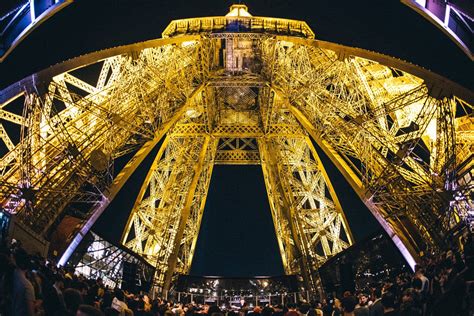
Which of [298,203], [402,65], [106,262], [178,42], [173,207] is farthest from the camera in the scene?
[298,203]

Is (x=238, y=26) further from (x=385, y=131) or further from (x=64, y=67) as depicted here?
(x=64, y=67)

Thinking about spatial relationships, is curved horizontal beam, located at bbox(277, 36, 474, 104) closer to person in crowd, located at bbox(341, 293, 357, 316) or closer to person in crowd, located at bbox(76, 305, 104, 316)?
person in crowd, located at bbox(341, 293, 357, 316)

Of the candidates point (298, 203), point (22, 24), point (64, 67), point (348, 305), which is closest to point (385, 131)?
point (298, 203)

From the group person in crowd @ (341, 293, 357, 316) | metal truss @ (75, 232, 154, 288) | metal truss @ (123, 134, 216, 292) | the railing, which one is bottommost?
person in crowd @ (341, 293, 357, 316)

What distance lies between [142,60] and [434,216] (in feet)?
47.6

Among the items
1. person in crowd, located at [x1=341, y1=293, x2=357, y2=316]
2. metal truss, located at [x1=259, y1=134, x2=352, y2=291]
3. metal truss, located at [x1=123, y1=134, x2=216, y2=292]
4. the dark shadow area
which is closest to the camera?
person in crowd, located at [x1=341, y1=293, x2=357, y2=316]

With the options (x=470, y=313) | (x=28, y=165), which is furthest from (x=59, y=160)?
(x=470, y=313)

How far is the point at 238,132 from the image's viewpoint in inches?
1540

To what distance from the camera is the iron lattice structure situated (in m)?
24.7

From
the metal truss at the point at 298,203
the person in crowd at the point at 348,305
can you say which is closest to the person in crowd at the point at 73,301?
the person in crowd at the point at 348,305

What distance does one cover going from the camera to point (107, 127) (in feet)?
91.9

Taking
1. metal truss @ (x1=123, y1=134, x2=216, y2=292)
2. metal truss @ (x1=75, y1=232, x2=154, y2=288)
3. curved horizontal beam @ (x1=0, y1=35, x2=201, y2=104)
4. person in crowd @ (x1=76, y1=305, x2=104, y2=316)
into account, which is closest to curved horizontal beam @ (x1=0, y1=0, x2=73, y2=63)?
curved horizontal beam @ (x1=0, y1=35, x2=201, y2=104)

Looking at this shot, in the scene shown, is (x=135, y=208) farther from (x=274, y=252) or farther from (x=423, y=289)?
(x=423, y=289)

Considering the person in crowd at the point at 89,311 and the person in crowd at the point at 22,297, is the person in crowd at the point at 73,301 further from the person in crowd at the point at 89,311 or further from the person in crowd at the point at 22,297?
the person in crowd at the point at 89,311
